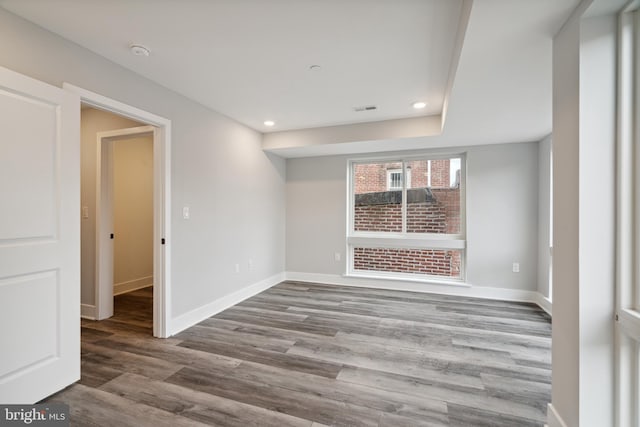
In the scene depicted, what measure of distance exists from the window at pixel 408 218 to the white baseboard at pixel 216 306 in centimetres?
145

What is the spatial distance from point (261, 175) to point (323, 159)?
1123 millimetres

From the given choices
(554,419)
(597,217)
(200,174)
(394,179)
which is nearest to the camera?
(597,217)

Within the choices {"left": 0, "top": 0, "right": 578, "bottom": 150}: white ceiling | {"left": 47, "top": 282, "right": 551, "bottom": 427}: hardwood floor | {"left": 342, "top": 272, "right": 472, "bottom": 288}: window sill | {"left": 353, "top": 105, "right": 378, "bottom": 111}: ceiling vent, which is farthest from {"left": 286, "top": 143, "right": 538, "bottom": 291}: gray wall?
{"left": 353, "top": 105, "right": 378, "bottom": 111}: ceiling vent

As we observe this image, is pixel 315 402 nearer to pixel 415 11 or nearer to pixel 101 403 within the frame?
pixel 101 403

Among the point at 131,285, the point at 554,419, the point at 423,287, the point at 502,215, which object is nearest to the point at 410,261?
the point at 423,287

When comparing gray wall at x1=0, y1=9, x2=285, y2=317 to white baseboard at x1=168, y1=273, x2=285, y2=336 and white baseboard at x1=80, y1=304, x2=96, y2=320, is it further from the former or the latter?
white baseboard at x1=80, y1=304, x2=96, y2=320

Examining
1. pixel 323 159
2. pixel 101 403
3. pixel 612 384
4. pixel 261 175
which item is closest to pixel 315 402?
pixel 101 403

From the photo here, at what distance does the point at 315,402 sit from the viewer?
1821 millimetres

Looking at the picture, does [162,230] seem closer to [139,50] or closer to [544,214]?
[139,50]

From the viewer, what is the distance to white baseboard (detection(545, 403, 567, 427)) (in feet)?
4.69

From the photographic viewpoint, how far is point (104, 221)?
10.9 ft

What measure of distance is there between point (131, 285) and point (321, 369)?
3770 millimetres
